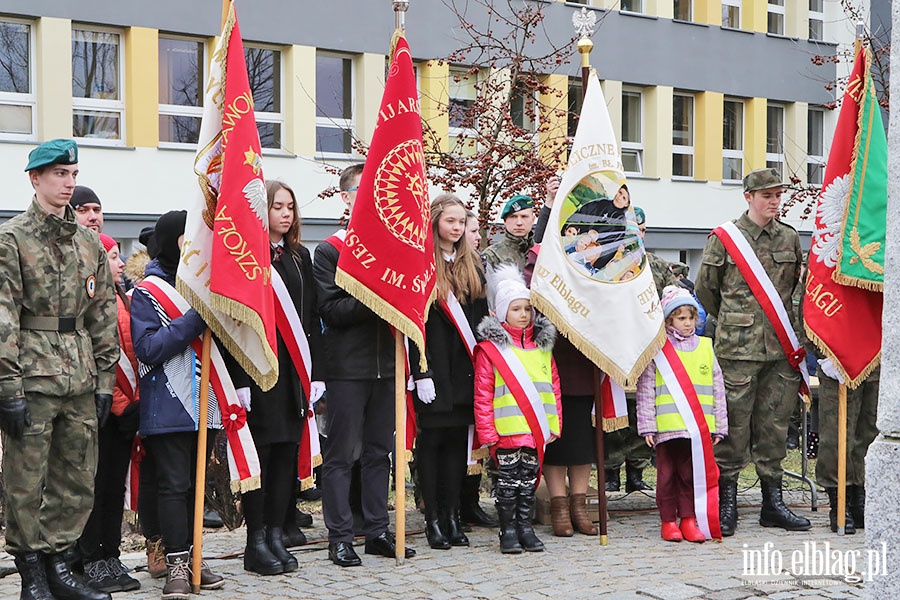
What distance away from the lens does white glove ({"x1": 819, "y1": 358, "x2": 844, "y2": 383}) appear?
7.47m

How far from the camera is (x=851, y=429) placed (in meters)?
7.67

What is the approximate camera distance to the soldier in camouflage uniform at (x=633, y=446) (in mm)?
8805

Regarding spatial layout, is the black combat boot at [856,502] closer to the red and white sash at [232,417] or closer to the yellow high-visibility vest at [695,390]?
the yellow high-visibility vest at [695,390]

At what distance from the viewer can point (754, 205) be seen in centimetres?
792

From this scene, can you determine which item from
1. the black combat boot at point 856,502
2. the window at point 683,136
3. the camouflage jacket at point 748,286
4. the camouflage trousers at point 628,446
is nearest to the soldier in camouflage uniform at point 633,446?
the camouflage trousers at point 628,446

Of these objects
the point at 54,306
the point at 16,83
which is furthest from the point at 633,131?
the point at 54,306

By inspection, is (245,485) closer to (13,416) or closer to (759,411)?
(13,416)

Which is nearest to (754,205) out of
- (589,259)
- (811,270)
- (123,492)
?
(811,270)

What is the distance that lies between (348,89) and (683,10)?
27.9ft

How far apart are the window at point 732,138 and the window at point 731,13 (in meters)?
1.61

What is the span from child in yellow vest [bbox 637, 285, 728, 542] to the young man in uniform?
1.58 meters

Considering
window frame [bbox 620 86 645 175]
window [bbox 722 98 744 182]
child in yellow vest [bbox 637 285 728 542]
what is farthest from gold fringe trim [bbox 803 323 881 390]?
window [bbox 722 98 744 182]

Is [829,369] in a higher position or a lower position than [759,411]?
higher

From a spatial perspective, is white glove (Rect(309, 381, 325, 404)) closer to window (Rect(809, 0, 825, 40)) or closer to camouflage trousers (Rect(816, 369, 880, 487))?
camouflage trousers (Rect(816, 369, 880, 487))
